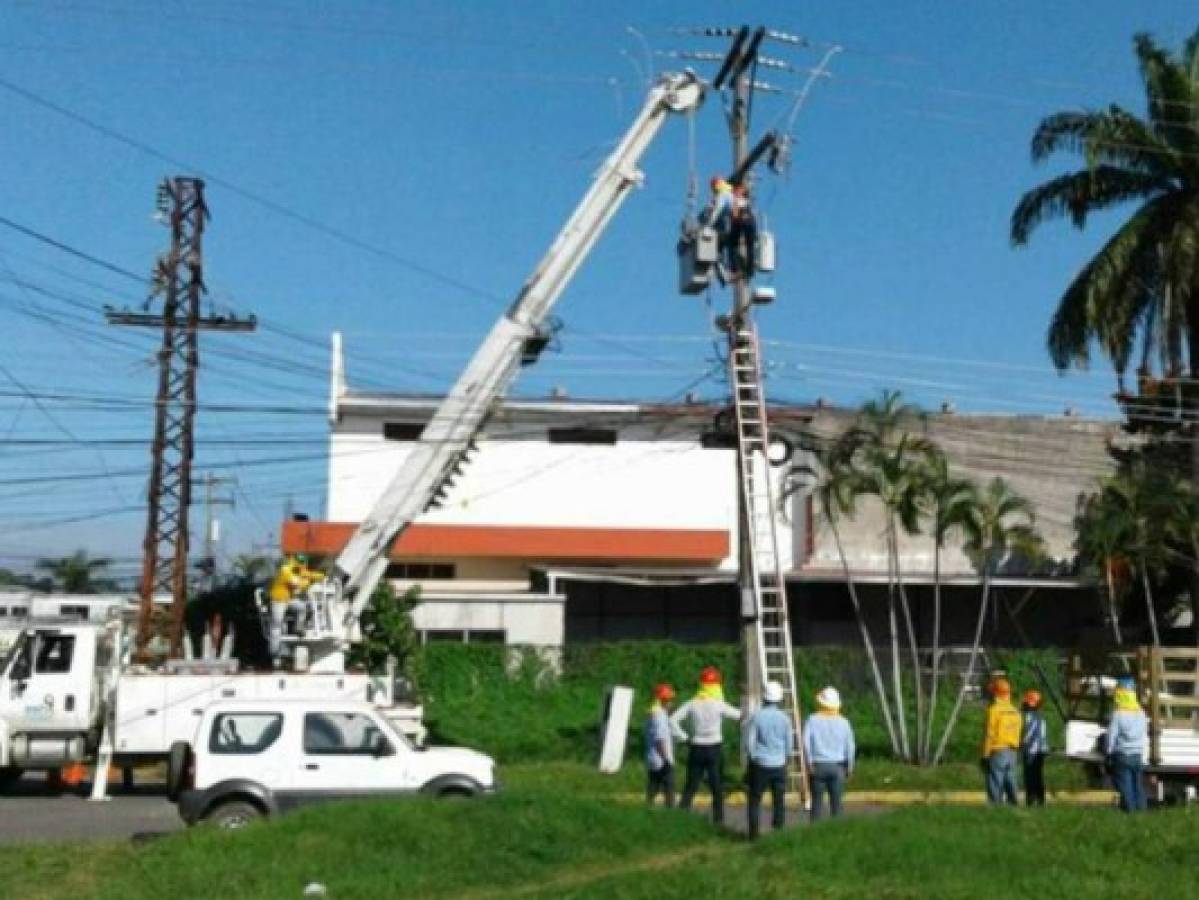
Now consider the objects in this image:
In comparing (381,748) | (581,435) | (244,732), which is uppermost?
(581,435)

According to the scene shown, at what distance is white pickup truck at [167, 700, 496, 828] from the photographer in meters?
16.8

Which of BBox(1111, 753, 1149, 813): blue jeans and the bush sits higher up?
the bush

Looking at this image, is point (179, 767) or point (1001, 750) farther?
point (1001, 750)

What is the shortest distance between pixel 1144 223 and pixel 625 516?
1821 cm

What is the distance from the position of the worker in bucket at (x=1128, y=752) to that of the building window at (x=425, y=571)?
2786 cm

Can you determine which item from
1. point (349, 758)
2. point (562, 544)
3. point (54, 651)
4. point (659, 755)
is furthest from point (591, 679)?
point (349, 758)

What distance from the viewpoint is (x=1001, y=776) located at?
18.2 m

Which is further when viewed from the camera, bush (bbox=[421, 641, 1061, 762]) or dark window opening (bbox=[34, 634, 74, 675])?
bush (bbox=[421, 641, 1061, 762])

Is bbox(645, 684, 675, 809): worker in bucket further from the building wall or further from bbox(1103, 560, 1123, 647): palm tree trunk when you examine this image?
the building wall

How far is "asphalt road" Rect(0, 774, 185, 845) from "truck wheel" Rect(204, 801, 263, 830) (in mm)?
905

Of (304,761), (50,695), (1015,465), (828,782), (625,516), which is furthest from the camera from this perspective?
(1015,465)

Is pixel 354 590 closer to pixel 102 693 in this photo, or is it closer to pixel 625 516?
pixel 102 693

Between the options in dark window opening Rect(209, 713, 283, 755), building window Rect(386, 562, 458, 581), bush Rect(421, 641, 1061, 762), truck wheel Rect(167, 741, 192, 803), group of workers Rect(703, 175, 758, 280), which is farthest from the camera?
building window Rect(386, 562, 458, 581)

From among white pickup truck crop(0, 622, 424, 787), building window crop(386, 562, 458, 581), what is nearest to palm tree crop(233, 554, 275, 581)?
building window crop(386, 562, 458, 581)
